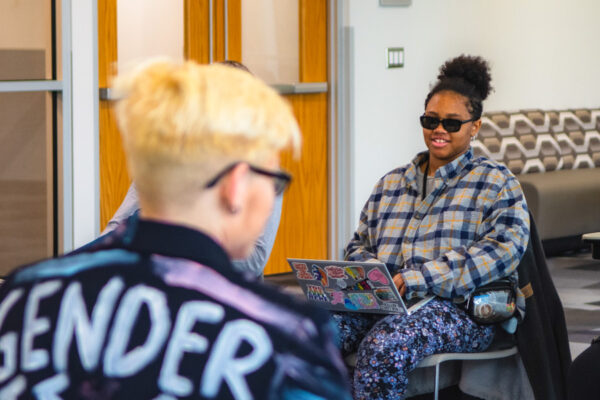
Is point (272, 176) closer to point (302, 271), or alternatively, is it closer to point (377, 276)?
point (377, 276)

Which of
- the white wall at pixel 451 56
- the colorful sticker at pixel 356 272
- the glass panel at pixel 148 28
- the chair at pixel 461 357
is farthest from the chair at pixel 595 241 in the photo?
the white wall at pixel 451 56

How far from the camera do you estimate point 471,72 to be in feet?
10.7

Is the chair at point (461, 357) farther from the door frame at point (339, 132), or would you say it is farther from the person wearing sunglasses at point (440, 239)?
the door frame at point (339, 132)

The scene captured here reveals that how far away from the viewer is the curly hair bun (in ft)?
10.7

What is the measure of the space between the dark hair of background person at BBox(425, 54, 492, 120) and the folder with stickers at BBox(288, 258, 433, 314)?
0.69 metres

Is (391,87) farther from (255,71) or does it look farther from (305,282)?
(305,282)

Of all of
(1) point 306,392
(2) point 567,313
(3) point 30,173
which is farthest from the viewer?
(2) point 567,313

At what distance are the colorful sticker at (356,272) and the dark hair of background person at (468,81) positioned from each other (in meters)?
0.73

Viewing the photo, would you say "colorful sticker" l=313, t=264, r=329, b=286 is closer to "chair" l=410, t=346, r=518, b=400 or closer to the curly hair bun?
"chair" l=410, t=346, r=518, b=400

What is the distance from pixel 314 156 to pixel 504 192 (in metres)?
3.35

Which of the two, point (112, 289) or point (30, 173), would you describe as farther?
point (30, 173)

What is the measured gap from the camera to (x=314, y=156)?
6297 mm

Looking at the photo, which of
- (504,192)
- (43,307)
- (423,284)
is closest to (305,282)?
(423,284)

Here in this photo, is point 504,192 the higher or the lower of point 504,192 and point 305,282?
the higher
